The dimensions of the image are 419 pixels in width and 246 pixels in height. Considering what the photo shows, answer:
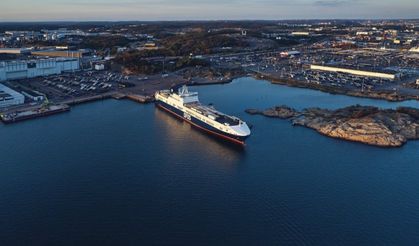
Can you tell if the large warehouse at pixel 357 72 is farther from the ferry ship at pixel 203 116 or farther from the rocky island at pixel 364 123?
the ferry ship at pixel 203 116

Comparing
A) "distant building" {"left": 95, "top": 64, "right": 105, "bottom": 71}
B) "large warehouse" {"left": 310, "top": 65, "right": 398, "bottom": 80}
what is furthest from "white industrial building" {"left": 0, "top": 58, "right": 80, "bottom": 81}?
"large warehouse" {"left": 310, "top": 65, "right": 398, "bottom": 80}

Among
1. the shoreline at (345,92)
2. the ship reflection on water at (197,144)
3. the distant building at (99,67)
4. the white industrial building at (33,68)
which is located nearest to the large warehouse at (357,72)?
the shoreline at (345,92)

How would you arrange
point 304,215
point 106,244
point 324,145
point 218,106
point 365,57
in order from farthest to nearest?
point 365,57
point 218,106
point 324,145
point 304,215
point 106,244

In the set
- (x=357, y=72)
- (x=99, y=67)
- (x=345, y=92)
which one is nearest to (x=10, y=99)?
(x=99, y=67)

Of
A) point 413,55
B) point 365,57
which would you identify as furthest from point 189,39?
point 413,55

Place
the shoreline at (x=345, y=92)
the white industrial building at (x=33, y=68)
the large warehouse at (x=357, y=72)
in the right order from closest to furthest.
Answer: the shoreline at (x=345, y=92)
the white industrial building at (x=33, y=68)
the large warehouse at (x=357, y=72)

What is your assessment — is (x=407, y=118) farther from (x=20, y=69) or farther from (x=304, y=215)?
(x=20, y=69)
